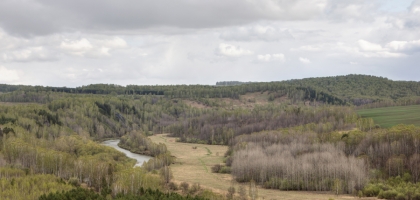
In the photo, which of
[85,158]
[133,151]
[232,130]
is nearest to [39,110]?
[133,151]

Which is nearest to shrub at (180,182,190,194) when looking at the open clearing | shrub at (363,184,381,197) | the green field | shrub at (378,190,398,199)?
the open clearing

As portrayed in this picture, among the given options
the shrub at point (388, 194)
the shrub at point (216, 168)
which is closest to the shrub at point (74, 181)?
the shrub at point (216, 168)

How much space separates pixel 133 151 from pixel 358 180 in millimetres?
94369

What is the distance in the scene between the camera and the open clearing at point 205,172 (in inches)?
3243

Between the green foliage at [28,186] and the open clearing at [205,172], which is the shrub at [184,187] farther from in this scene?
the green foliage at [28,186]

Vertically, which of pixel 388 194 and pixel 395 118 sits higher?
pixel 395 118

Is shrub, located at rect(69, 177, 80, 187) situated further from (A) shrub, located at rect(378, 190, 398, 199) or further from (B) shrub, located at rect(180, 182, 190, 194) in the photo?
(A) shrub, located at rect(378, 190, 398, 199)

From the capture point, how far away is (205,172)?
112 meters

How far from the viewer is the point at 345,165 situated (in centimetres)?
9038

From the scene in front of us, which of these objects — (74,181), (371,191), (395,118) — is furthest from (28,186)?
(395,118)

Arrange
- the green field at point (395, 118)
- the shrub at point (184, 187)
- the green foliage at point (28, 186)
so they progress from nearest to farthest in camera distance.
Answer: the green foliage at point (28, 186), the shrub at point (184, 187), the green field at point (395, 118)

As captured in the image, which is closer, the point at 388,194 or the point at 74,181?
the point at 388,194

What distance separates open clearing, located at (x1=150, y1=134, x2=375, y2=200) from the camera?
82375 mm

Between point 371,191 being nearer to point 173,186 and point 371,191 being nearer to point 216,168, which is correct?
point 173,186
